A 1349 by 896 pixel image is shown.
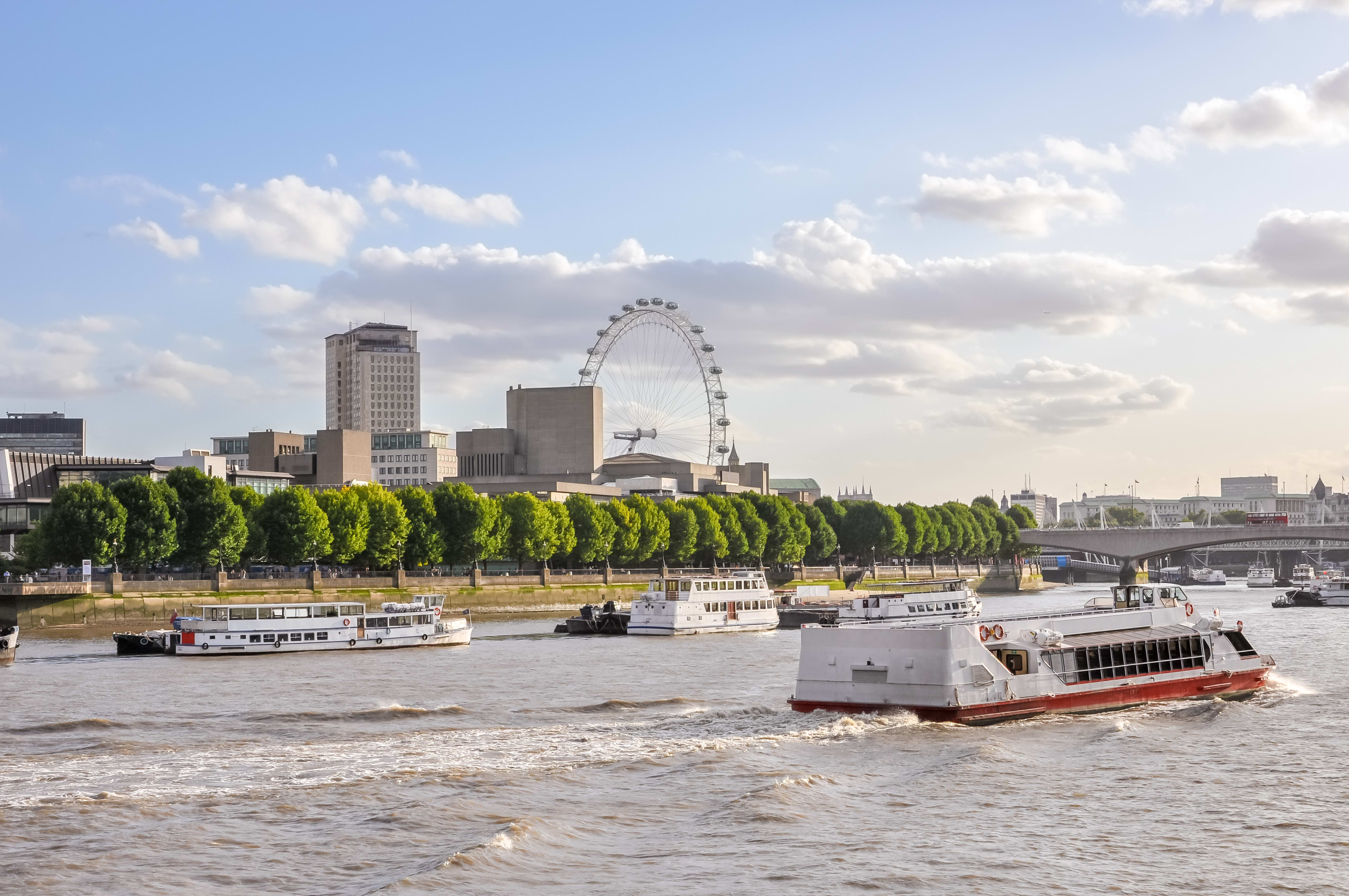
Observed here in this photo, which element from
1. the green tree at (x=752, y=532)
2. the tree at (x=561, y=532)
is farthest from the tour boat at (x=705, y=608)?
the green tree at (x=752, y=532)

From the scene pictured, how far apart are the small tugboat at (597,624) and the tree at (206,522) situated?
28760 mm

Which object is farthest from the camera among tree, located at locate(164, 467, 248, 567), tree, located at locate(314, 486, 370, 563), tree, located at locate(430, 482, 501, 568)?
tree, located at locate(430, 482, 501, 568)

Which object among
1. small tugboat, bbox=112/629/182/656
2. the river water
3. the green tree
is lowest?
the river water

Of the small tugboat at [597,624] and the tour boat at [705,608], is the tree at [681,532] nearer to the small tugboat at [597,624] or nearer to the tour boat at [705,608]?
the tour boat at [705,608]

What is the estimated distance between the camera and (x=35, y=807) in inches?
1308

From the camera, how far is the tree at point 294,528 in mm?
122188

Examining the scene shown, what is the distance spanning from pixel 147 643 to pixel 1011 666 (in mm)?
54318

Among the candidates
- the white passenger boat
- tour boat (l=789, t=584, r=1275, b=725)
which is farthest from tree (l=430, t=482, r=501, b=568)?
tour boat (l=789, t=584, r=1275, b=725)

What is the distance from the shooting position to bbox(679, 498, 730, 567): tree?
174250 millimetres

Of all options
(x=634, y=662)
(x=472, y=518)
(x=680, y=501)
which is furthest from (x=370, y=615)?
(x=680, y=501)

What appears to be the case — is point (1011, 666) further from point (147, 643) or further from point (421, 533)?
point (421, 533)

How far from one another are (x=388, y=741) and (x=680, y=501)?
451ft

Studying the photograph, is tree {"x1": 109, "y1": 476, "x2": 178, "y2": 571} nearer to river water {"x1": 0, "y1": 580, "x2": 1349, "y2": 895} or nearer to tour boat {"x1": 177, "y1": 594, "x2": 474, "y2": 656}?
tour boat {"x1": 177, "y1": 594, "x2": 474, "y2": 656}

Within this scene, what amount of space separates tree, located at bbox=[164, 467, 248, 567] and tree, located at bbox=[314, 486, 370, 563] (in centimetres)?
933
